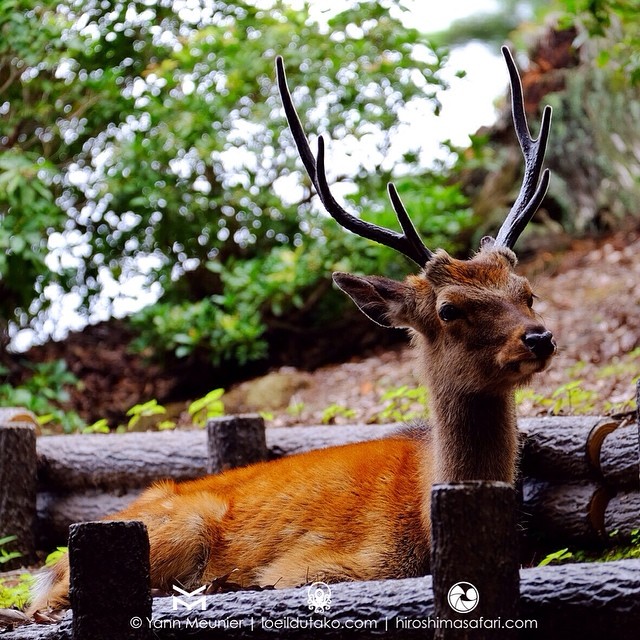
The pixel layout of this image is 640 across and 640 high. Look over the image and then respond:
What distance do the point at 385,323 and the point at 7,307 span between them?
5.72 meters

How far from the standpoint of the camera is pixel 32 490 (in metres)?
5.45

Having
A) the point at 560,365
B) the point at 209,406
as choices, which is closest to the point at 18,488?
the point at 209,406

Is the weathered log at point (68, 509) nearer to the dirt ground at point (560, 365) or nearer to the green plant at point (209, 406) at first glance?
the green plant at point (209, 406)

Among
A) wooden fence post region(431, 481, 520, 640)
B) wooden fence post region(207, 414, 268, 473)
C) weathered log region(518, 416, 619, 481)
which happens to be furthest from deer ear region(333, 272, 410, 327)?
wooden fence post region(207, 414, 268, 473)

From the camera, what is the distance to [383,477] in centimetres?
397

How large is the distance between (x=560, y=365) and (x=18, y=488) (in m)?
4.18

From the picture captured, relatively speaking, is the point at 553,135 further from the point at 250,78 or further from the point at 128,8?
the point at 128,8

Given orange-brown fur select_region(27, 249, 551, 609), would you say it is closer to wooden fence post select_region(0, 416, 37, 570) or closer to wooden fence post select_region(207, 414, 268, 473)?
wooden fence post select_region(207, 414, 268, 473)

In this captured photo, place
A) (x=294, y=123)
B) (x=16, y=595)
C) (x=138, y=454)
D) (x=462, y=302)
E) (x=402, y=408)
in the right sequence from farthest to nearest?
1. (x=402, y=408)
2. (x=138, y=454)
3. (x=16, y=595)
4. (x=294, y=123)
5. (x=462, y=302)

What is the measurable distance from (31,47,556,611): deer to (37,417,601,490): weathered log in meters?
0.92

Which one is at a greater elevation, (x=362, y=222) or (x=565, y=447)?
(x=362, y=222)

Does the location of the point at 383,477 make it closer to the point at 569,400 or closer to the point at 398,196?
the point at 398,196

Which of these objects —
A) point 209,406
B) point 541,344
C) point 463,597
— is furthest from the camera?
point 209,406

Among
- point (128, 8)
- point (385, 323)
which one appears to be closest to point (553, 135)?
point (128, 8)
